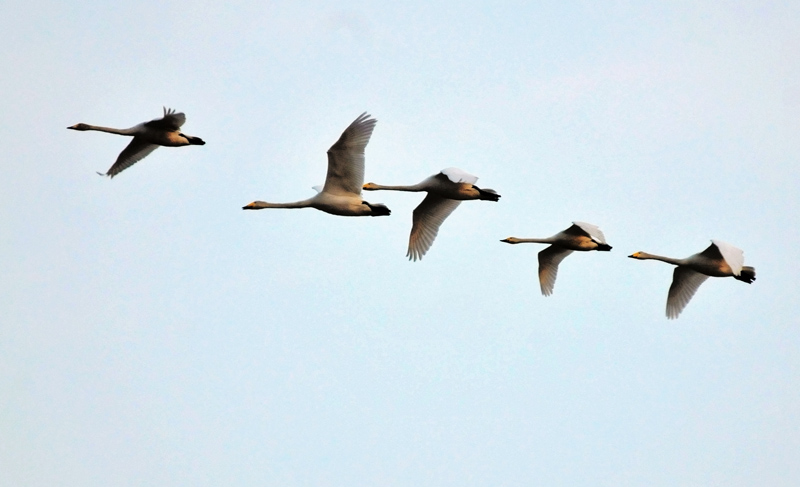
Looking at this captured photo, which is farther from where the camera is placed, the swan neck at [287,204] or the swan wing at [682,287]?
the swan wing at [682,287]

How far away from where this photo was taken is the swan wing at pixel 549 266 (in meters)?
42.6

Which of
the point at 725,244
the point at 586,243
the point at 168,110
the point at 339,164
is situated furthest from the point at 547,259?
the point at 168,110

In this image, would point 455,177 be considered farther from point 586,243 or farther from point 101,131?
point 101,131

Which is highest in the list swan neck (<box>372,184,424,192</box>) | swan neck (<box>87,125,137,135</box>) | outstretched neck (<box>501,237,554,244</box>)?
swan neck (<box>87,125,137,135</box>)

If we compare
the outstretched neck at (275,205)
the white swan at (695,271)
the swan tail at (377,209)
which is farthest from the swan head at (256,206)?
the white swan at (695,271)

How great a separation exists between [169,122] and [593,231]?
1095 cm

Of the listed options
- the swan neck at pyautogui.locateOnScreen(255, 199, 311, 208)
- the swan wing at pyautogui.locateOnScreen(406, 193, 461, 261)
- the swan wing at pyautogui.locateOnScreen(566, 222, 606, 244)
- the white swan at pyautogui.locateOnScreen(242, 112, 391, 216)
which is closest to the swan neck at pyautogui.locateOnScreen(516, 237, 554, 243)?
the swan wing at pyautogui.locateOnScreen(566, 222, 606, 244)

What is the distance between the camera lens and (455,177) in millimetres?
37062

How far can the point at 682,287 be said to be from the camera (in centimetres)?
4128

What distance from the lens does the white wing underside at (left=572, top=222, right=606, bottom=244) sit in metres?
38.8

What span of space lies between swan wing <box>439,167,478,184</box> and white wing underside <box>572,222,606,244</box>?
3592mm

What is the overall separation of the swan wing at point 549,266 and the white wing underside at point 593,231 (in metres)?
3.29

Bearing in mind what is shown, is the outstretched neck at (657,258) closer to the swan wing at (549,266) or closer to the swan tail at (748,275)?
the swan tail at (748,275)

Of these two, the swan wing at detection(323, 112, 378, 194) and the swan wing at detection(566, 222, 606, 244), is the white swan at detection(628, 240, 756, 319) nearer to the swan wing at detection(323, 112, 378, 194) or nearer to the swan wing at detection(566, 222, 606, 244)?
the swan wing at detection(566, 222, 606, 244)
